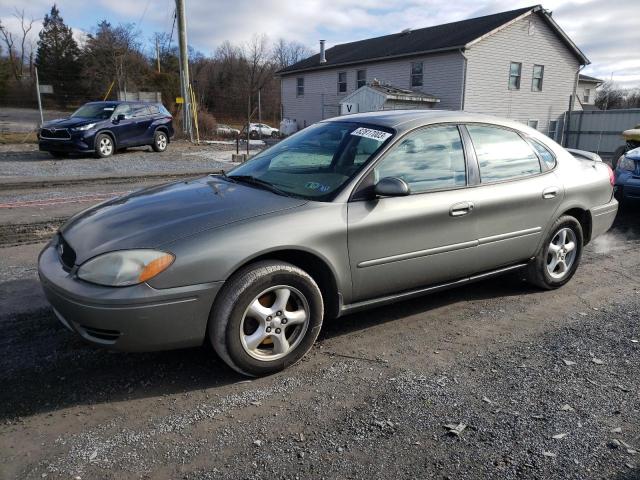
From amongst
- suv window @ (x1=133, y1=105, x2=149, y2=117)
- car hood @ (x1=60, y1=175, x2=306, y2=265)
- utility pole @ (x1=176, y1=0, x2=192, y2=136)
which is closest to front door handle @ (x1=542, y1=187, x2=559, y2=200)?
car hood @ (x1=60, y1=175, x2=306, y2=265)

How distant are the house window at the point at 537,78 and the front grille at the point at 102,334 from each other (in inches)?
1257

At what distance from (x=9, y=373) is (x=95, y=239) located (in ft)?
3.16

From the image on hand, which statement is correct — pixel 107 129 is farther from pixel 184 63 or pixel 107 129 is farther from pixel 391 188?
pixel 391 188

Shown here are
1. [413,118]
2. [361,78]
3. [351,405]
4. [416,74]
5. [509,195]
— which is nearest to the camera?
[351,405]

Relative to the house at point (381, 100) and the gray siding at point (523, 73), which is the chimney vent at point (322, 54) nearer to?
the house at point (381, 100)

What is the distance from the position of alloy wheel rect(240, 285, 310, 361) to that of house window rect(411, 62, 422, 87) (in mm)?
27595

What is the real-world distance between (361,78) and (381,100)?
27.8 ft

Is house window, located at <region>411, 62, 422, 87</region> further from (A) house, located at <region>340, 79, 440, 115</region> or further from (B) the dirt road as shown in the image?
(B) the dirt road

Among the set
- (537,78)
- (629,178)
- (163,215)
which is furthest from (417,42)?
(163,215)

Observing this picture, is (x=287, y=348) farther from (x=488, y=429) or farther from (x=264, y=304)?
(x=488, y=429)

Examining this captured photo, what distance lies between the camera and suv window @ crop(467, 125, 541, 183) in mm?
4064

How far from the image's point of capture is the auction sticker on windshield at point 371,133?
3.66 meters

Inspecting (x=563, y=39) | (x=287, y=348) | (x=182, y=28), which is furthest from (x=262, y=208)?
(x=563, y=39)

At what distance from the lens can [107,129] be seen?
14.9 meters
